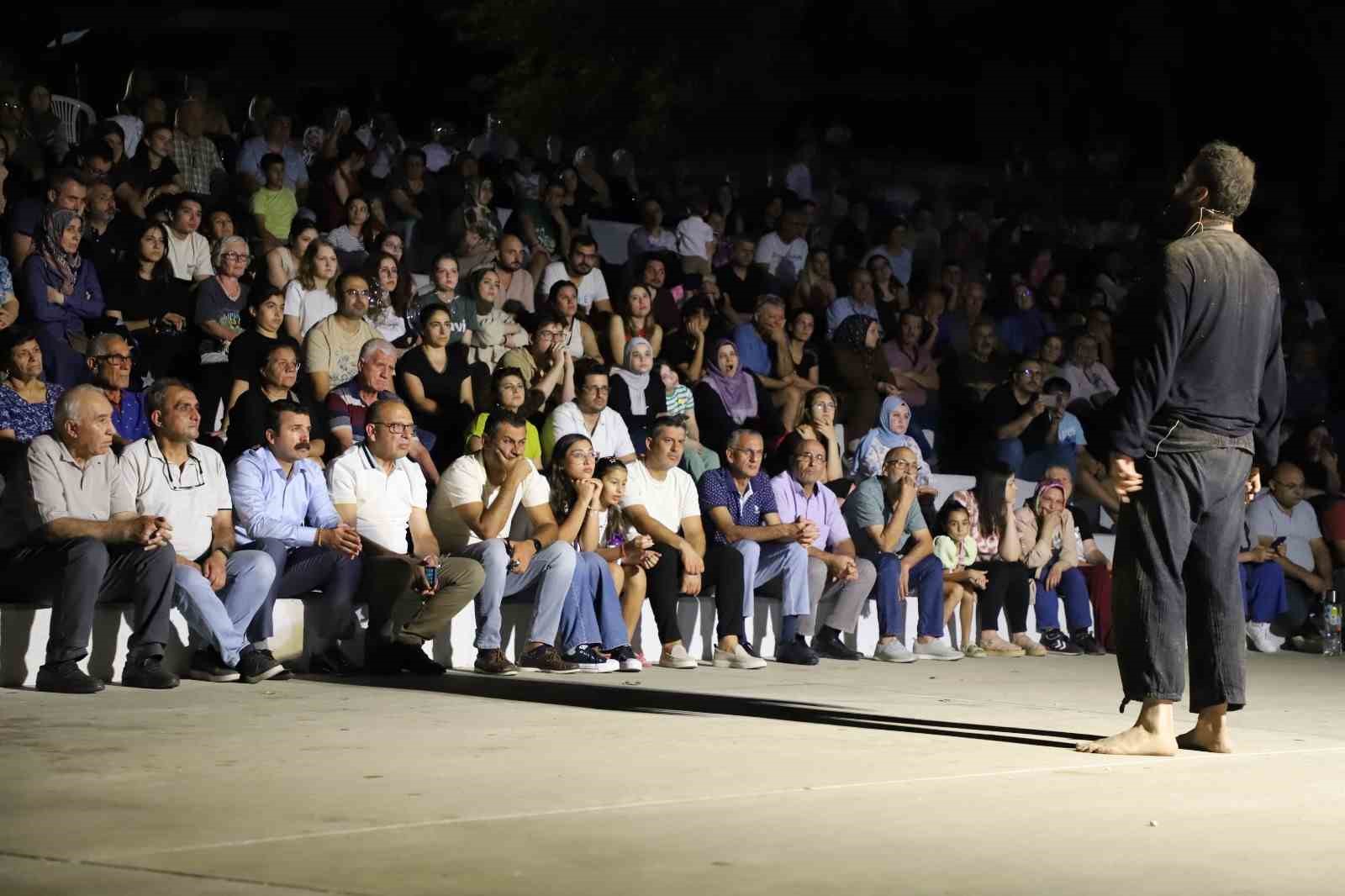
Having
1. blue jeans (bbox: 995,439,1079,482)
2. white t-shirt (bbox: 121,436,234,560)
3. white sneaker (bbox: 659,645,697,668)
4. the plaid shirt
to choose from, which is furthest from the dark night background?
white t-shirt (bbox: 121,436,234,560)

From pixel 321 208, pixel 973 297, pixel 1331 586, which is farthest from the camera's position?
pixel 973 297

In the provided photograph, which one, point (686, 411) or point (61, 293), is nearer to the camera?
point (61, 293)

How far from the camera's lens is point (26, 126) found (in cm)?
1352

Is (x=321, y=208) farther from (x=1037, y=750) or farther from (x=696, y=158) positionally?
(x=696, y=158)

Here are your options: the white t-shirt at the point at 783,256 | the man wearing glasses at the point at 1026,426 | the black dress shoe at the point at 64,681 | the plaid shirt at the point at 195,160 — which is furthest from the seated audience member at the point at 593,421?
the white t-shirt at the point at 783,256

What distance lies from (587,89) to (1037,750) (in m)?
22.1

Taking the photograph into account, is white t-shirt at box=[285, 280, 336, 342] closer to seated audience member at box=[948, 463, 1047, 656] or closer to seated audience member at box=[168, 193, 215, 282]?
seated audience member at box=[168, 193, 215, 282]

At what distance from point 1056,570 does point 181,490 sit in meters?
5.42

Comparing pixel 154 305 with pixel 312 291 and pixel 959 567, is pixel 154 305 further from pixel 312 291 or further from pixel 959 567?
pixel 959 567

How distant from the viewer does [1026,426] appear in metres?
13.8

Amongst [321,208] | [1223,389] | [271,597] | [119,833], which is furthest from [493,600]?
[321,208]

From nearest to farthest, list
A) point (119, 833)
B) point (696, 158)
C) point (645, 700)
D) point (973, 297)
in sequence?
point (119, 833) → point (645, 700) → point (973, 297) → point (696, 158)

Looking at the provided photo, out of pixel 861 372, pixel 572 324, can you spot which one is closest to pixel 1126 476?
pixel 572 324

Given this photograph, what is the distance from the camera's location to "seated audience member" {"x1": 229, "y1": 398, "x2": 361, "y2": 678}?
29.9 feet
